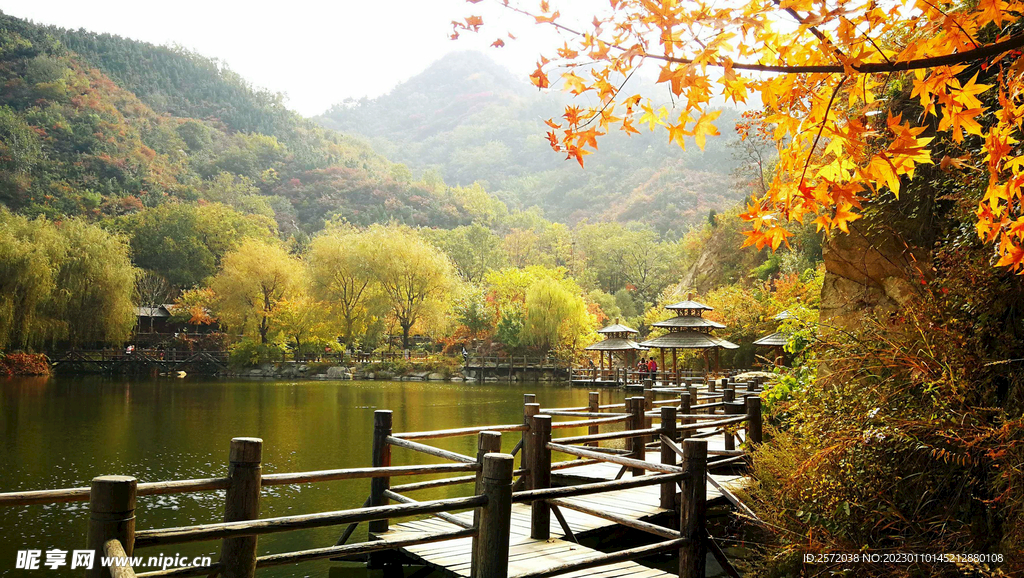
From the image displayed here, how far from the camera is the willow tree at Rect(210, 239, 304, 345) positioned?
34.4m

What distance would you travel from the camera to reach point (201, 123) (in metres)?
79.2

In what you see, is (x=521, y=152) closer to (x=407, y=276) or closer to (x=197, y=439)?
(x=407, y=276)

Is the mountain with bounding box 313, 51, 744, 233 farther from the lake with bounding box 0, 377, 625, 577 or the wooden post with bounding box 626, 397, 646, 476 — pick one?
the wooden post with bounding box 626, 397, 646, 476

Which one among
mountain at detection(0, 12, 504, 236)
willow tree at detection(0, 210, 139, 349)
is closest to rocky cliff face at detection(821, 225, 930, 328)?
willow tree at detection(0, 210, 139, 349)

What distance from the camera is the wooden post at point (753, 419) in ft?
22.3

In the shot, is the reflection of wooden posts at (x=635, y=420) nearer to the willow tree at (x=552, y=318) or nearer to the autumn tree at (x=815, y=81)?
the autumn tree at (x=815, y=81)

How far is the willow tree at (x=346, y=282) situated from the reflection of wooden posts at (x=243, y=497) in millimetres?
31743

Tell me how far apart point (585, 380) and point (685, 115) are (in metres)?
26.7

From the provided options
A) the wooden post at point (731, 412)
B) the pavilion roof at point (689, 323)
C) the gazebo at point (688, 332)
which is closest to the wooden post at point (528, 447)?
the wooden post at point (731, 412)

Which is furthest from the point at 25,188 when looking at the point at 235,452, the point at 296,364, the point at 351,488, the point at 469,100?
the point at 469,100

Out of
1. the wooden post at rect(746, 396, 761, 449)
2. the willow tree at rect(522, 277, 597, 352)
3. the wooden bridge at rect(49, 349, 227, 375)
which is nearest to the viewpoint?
the wooden post at rect(746, 396, 761, 449)

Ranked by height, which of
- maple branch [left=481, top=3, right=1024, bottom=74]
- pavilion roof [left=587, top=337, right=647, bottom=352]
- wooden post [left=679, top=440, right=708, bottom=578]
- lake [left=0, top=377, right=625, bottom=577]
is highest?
maple branch [left=481, top=3, right=1024, bottom=74]

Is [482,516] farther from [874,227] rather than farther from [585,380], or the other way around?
[585,380]

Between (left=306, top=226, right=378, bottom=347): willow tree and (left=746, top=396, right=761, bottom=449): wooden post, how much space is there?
29.3m
